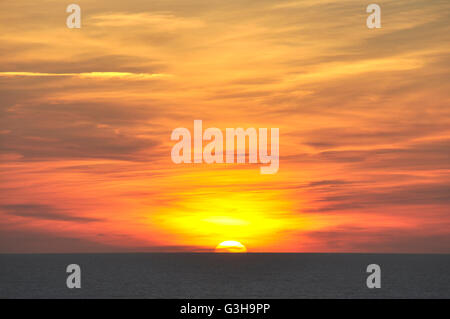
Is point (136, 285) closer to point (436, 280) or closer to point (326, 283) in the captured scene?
point (326, 283)

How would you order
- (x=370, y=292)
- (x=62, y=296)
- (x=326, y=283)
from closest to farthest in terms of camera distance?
(x=62, y=296) < (x=370, y=292) < (x=326, y=283)

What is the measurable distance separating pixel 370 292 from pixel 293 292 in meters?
17.1

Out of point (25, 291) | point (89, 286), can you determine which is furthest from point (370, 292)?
point (25, 291)

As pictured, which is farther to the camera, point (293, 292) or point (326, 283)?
point (326, 283)
